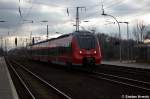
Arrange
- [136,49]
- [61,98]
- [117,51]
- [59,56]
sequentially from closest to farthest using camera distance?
[61,98]
[59,56]
[136,49]
[117,51]

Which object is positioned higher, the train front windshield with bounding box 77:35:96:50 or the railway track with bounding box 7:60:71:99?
the train front windshield with bounding box 77:35:96:50

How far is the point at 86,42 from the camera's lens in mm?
32844

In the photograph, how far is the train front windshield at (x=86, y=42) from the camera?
32594mm

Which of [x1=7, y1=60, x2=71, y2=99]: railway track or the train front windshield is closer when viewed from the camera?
[x1=7, y1=60, x2=71, y2=99]: railway track

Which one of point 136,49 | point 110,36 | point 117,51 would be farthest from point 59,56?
point 110,36

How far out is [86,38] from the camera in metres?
33.1

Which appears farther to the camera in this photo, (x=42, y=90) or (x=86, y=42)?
(x=86, y=42)

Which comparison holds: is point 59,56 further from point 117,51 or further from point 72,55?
point 117,51

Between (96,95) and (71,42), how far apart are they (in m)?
15.9

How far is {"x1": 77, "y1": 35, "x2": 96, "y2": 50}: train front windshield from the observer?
32594 mm

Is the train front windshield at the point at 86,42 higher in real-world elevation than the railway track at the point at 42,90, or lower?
higher

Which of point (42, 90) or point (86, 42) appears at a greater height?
point (86, 42)

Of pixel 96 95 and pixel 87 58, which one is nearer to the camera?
pixel 96 95

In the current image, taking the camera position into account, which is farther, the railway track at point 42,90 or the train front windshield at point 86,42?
the train front windshield at point 86,42
